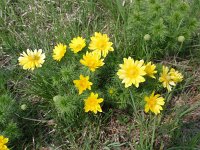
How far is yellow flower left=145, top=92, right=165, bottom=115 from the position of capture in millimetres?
2361

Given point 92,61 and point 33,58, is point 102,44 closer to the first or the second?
point 92,61

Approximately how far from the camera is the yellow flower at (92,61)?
2.37 m

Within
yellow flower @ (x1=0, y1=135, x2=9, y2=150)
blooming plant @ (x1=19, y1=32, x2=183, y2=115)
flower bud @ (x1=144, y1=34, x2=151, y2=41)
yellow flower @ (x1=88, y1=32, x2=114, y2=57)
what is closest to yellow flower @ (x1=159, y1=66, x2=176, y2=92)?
blooming plant @ (x1=19, y1=32, x2=183, y2=115)

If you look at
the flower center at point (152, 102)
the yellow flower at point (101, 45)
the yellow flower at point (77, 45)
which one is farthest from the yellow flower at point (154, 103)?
the yellow flower at point (77, 45)

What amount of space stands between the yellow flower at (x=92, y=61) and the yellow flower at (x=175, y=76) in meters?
0.44

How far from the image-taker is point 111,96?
243cm

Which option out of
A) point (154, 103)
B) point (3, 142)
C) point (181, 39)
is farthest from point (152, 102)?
point (3, 142)

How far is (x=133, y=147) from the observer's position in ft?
7.80

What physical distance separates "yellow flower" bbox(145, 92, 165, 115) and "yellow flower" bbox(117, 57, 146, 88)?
121 millimetres

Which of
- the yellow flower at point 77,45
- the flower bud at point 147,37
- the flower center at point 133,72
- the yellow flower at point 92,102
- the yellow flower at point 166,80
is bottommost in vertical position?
the yellow flower at point 92,102

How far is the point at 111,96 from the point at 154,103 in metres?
0.26

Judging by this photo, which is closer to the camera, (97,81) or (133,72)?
(133,72)

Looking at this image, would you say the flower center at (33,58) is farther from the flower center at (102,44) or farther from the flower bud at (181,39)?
the flower bud at (181,39)

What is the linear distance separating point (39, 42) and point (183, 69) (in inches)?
41.2
